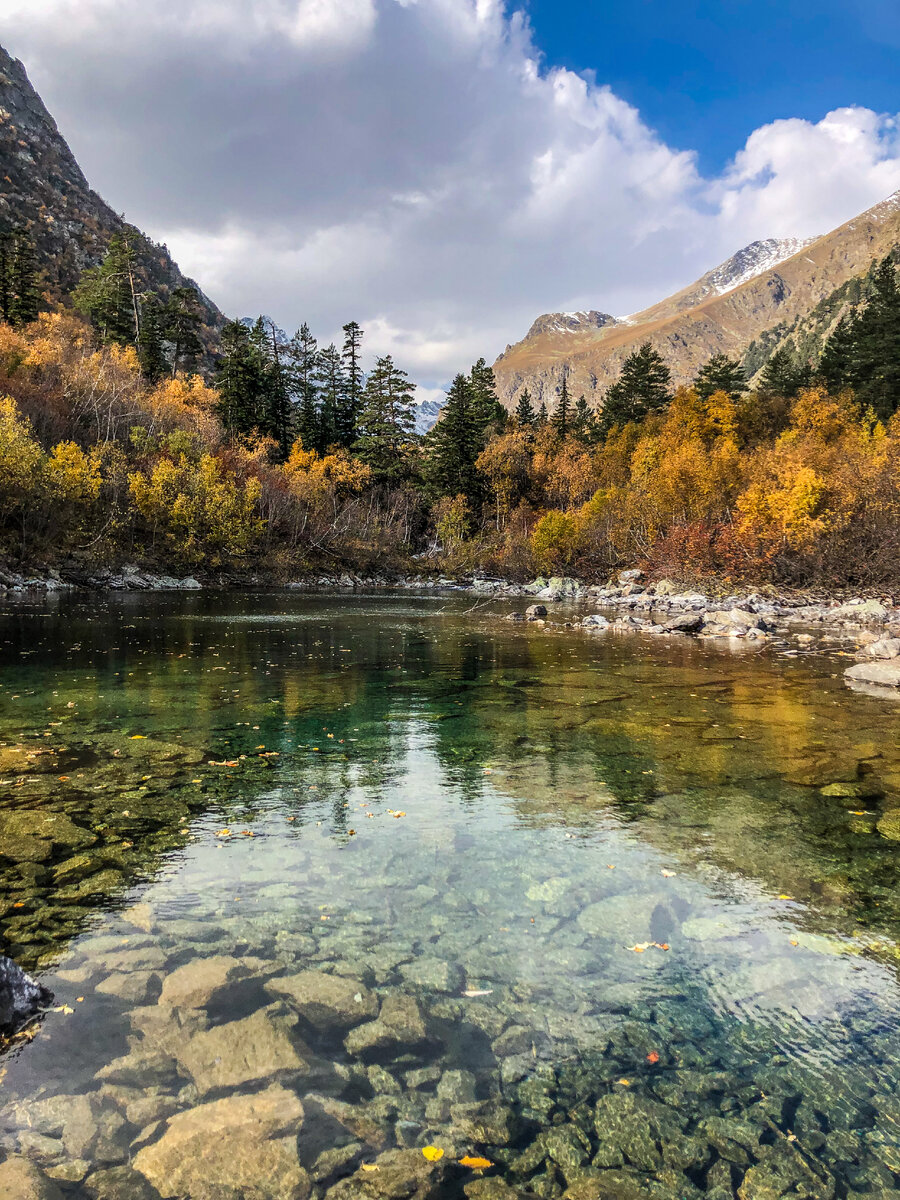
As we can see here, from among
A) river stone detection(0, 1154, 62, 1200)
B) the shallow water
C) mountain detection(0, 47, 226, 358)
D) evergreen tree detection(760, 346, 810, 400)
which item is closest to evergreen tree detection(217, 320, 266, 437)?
mountain detection(0, 47, 226, 358)

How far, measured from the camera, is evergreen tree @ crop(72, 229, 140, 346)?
77.1 metres

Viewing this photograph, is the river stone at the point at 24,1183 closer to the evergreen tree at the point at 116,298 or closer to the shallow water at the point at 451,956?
the shallow water at the point at 451,956

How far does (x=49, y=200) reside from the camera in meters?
102

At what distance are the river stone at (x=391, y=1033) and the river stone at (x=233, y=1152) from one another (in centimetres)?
49

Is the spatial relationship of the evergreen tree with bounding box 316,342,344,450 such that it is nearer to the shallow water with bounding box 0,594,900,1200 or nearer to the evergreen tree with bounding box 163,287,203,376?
the evergreen tree with bounding box 163,287,203,376

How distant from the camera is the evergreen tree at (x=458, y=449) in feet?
260

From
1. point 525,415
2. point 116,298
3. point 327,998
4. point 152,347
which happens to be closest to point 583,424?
point 525,415

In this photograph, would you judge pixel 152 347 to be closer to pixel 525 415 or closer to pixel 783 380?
pixel 525 415

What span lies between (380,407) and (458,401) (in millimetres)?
10830

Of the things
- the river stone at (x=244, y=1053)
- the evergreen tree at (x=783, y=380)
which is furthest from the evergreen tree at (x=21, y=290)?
the evergreen tree at (x=783, y=380)

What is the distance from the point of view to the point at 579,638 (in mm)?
24234

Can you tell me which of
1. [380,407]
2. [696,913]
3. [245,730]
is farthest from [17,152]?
[696,913]

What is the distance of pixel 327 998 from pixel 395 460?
8190cm

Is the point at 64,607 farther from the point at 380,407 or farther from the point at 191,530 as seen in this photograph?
the point at 380,407
